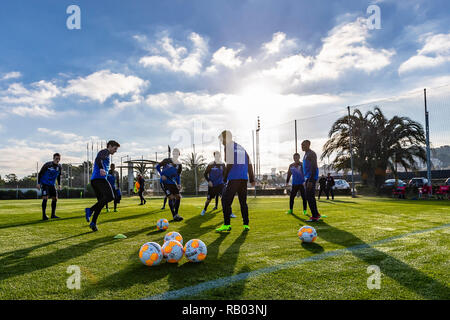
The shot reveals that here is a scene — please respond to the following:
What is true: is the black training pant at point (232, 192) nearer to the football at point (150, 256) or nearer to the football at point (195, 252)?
the football at point (195, 252)

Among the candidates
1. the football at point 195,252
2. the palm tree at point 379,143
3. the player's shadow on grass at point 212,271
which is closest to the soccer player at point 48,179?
the player's shadow on grass at point 212,271

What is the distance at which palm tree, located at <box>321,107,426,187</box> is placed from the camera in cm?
2852

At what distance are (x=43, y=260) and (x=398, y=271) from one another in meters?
4.46

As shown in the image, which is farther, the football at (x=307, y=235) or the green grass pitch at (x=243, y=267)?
the football at (x=307, y=235)

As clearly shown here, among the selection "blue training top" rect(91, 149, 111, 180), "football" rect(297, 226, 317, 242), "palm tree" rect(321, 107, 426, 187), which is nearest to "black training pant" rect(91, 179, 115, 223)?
"blue training top" rect(91, 149, 111, 180)

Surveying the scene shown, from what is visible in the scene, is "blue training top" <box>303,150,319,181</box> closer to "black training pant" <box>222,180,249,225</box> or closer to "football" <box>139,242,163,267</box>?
"black training pant" <box>222,180,249,225</box>

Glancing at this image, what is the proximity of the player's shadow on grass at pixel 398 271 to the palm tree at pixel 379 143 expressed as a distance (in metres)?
27.2

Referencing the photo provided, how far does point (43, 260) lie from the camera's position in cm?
402

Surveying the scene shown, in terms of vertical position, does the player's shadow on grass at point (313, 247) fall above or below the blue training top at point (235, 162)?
below

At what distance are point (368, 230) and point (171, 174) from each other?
18.2 ft

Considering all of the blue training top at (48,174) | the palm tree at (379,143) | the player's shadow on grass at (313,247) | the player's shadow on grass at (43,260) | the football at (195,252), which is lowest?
the player's shadow on grass at (313,247)

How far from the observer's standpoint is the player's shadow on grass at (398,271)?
103 inches

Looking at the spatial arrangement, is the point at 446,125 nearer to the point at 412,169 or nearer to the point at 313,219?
the point at 412,169
